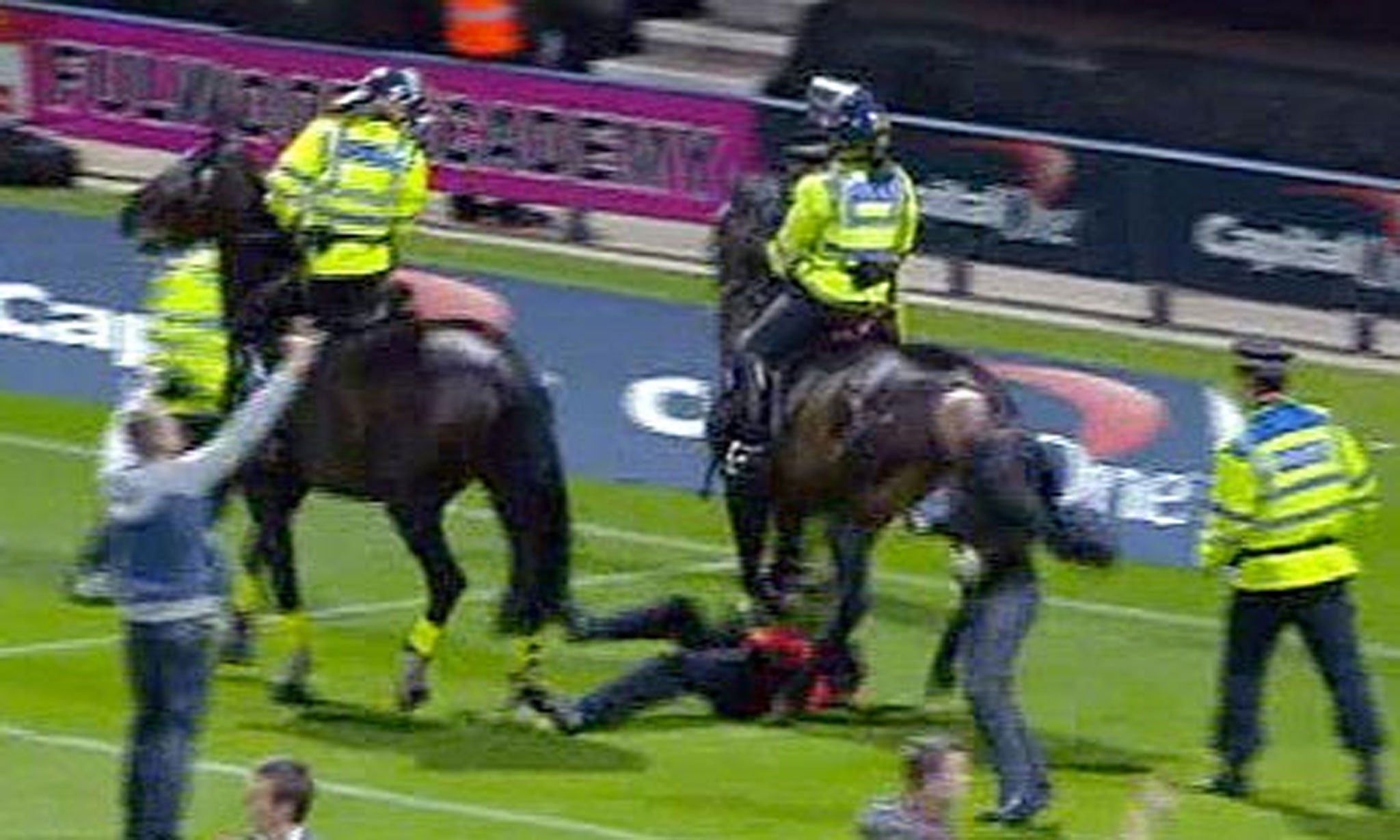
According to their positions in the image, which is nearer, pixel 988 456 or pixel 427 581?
pixel 988 456

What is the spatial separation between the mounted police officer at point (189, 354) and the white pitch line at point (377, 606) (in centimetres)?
28

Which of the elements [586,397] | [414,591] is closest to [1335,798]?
[414,591]

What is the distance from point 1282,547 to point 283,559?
467cm

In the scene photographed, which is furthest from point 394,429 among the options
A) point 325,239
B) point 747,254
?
point 747,254

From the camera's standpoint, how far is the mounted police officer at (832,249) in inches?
832

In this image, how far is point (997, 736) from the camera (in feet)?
62.6

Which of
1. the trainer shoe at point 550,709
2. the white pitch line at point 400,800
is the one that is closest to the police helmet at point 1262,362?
the white pitch line at point 400,800

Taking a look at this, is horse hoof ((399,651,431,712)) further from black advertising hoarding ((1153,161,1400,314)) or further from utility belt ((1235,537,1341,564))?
black advertising hoarding ((1153,161,1400,314))

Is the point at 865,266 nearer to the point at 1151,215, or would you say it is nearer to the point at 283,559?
the point at 283,559

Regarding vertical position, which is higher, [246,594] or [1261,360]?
[1261,360]

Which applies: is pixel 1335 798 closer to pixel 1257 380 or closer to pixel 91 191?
pixel 1257 380

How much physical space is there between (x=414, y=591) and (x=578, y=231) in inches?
409

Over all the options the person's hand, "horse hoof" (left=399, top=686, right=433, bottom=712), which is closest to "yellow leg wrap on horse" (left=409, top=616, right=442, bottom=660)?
"horse hoof" (left=399, top=686, right=433, bottom=712)

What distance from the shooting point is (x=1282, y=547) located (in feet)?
63.5
